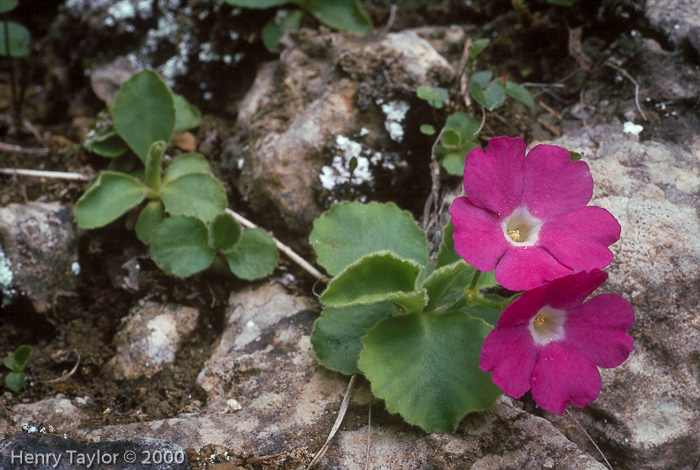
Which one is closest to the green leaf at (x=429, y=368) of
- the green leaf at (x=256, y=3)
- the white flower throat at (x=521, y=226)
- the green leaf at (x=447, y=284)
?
the green leaf at (x=447, y=284)

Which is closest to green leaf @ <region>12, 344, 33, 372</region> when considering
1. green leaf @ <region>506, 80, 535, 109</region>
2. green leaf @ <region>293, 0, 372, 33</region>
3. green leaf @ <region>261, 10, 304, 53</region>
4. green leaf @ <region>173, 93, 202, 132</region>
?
green leaf @ <region>173, 93, 202, 132</region>

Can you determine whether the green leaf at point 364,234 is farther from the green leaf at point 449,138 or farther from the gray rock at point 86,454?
the gray rock at point 86,454

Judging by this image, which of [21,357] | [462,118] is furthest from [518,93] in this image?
[21,357]

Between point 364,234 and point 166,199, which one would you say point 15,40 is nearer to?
point 166,199

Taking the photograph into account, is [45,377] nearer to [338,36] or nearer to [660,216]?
[338,36]

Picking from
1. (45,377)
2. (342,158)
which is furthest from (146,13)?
(45,377)
